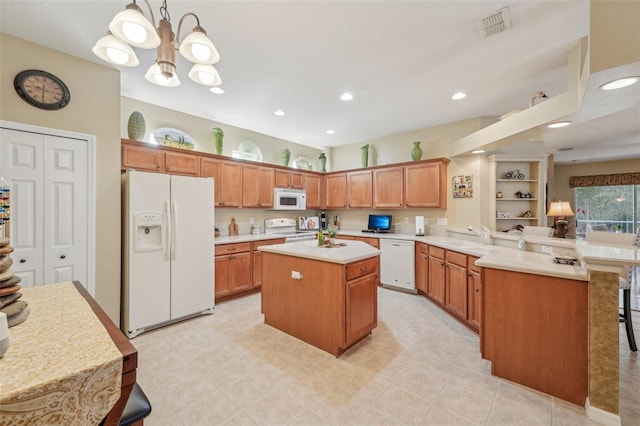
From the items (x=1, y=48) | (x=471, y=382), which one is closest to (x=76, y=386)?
(x=471, y=382)

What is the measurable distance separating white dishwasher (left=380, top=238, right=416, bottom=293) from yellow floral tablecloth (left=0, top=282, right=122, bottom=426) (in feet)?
12.5

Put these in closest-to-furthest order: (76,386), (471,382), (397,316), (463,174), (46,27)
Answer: (76,386), (471,382), (46,27), (397,316), (463,174)

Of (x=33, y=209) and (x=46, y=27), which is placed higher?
(x=46, y=27)

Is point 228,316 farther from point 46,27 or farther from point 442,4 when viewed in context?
point 442,4

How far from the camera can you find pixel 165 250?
295 centimetres

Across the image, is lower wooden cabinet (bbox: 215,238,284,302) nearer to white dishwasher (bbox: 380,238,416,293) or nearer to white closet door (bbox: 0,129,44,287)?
white closet door (bbox: 0,129,44,287)

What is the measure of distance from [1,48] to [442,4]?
11.7 ft

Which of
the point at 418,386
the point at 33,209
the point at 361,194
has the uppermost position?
the point at 361,194

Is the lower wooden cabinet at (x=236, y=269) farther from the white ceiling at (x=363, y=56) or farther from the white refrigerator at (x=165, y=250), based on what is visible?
the white ceiling at (x=363, y=56)

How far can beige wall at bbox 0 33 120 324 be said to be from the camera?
7.79 feet

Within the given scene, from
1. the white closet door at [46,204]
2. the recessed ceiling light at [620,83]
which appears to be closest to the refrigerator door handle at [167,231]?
the white closet door at [46,204]

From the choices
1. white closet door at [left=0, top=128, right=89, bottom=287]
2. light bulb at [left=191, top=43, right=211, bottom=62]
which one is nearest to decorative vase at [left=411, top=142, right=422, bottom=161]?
light bulb at [left=191, top=43, right=211, bottom=62]

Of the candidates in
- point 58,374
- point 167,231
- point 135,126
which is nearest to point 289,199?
point 167,231

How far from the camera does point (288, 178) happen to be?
502 centimetres
